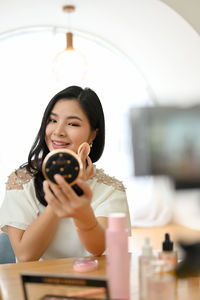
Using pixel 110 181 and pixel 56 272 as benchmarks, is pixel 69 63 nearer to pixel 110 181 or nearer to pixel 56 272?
pixel 110 181

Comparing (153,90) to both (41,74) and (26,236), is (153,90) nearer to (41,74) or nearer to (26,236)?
(41,74)

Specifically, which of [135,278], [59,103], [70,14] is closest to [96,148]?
[59,103]

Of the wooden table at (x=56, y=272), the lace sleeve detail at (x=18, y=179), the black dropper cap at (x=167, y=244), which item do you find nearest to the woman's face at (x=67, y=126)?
the lace sleeve detail at (x=18, y=179)

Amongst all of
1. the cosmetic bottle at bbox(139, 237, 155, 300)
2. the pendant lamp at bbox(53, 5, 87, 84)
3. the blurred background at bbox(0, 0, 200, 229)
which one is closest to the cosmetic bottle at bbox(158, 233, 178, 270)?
the cosmetic bottle at bbox(139, 237, 155, 300)

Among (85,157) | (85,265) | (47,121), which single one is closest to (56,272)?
(85,265)

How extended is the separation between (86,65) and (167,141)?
3820 millimetres

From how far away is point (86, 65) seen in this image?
14.1ft

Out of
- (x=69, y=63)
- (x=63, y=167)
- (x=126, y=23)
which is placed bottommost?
(x=63, y=167)

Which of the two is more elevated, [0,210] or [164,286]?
[0,210]

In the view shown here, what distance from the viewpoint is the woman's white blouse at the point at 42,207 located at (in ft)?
4.89

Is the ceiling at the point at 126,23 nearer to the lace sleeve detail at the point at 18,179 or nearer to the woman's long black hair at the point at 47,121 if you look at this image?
the woman's long black hair at the point at 47,121

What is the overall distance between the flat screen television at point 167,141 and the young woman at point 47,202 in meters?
0.72

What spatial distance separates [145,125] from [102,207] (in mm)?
955

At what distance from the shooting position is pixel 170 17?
373 centimetres
